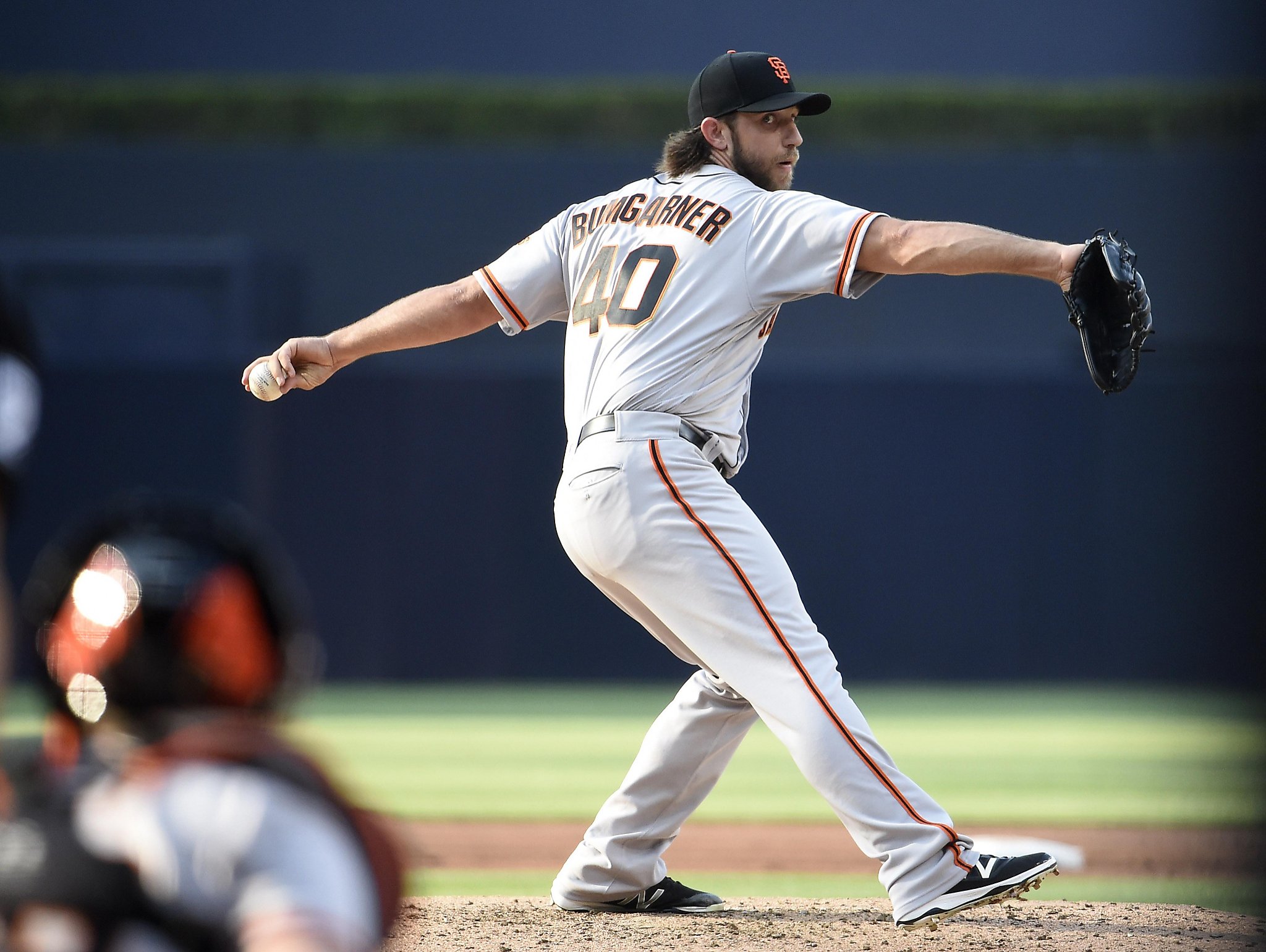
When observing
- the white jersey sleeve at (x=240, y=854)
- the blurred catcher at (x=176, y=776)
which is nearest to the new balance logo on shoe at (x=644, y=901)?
the blurred catcher at (x=176, y=776)

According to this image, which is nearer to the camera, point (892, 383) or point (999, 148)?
point (892, 383)

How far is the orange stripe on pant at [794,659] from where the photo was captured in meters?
2.59

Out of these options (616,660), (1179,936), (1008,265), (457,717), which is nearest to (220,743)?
(1008,265)

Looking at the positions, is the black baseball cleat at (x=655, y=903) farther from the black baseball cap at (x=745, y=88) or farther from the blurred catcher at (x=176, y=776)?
the blurred catcher at (x=176, y=776)

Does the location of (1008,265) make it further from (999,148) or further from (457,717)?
(999,148)

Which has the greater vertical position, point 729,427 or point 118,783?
point 729,427

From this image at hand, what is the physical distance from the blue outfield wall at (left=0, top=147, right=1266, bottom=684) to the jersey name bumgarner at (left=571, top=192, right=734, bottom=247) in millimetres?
7581

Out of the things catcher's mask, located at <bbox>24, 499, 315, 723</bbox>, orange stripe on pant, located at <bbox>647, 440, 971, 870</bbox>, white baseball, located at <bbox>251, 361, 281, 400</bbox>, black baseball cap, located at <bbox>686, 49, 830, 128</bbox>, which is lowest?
orange stripe on pant, located at <bbox>647, 440, 971, 870</bbox>

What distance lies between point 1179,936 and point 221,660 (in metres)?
2.31

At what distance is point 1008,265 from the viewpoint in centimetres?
248

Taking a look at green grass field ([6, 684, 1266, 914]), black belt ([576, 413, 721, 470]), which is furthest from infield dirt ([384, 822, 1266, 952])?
black belt ([576, 413, 721, 470])

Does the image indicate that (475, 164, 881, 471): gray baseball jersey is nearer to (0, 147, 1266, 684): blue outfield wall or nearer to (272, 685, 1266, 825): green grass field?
(272, 685, 1266, 825): green grass field

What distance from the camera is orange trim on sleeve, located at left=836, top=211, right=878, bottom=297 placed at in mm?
2631


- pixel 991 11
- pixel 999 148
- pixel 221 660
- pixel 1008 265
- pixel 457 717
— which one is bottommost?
pixel 457 717
